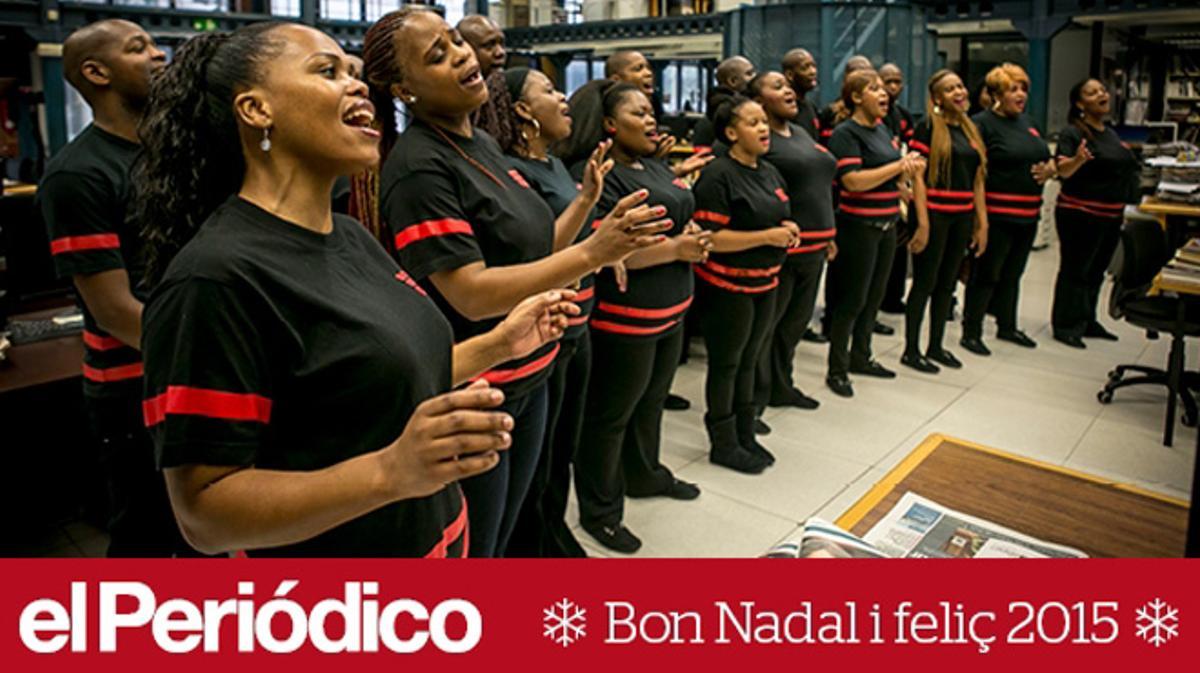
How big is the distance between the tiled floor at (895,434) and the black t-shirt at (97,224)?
4.62 feet

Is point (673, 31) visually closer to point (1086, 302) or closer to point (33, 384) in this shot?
point (1086, 302)

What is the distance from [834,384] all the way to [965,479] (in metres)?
Answer: 2.51

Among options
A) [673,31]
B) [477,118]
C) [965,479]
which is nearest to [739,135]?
[477,118]

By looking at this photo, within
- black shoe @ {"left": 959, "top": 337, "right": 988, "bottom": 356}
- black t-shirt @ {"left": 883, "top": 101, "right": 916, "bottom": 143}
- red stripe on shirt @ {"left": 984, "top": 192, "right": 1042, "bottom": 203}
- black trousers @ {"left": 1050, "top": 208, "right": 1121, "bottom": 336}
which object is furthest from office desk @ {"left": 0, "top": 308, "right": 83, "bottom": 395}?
black trousers @ {"left": 1050, "top": 208, "right": 1121, "bottom": 336}

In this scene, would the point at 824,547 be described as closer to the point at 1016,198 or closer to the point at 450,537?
the point at 450,537

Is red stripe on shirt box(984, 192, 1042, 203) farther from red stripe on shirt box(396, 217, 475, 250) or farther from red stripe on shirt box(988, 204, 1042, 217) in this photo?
red stripe on shirt box(396, 217, 475, 250)

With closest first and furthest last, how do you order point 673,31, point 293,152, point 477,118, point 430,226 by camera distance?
point 293,152, point 430,226, point 477,118, point 673,31

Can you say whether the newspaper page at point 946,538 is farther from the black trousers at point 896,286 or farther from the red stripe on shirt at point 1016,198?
the black trousers at point 896,286

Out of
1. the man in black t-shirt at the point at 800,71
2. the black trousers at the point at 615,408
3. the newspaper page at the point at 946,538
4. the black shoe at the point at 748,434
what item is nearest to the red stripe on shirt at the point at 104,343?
the black trousers at the point at 615,408

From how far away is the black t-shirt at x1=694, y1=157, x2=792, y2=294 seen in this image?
2979 millimetres

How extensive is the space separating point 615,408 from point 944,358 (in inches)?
104

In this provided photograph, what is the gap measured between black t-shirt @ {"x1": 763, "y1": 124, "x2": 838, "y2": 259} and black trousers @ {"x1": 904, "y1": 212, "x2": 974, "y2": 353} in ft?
3.72

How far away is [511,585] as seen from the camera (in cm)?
111

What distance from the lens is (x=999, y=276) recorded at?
4.72 meters
